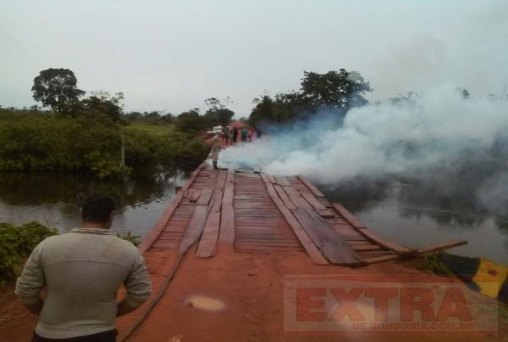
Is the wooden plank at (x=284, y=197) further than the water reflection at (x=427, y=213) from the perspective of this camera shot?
No

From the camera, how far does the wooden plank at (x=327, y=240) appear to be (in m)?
6.63

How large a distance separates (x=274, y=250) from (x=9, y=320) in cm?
390

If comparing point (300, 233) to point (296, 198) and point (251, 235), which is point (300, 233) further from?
point (296, 198)

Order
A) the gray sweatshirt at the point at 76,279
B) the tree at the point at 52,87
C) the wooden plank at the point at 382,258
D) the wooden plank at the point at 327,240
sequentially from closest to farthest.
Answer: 1. the gray sweatshirt at the point at 76,279
2. the wooden plank at the point at 327,240
3. the wooden plank at the point at 382,258
4. the tree at the point at 52,87

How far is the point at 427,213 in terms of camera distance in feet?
53.3

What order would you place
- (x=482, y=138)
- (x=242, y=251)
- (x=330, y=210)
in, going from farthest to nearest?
(x=482, y=138), (x=330, y=210), (x=242, y=251)

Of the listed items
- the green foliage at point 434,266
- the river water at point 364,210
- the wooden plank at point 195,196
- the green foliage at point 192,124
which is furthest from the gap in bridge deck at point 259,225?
the green foliage at point 192,124

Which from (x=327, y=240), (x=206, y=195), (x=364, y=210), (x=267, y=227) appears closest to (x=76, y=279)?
(x=327, y=240)

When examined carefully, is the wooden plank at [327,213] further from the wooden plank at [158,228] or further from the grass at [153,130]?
the grass at [153,130]

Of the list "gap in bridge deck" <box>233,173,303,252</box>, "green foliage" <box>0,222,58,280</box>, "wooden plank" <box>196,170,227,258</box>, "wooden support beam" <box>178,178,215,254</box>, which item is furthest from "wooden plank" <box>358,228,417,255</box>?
"green foliage" <box>0,222,58,280</box>

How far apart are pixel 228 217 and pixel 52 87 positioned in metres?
52.2

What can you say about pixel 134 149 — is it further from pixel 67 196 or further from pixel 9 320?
pixel 9 320

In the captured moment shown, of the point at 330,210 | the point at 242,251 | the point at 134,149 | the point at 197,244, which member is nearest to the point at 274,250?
the point at 242,251

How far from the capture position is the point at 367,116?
69.9ft
